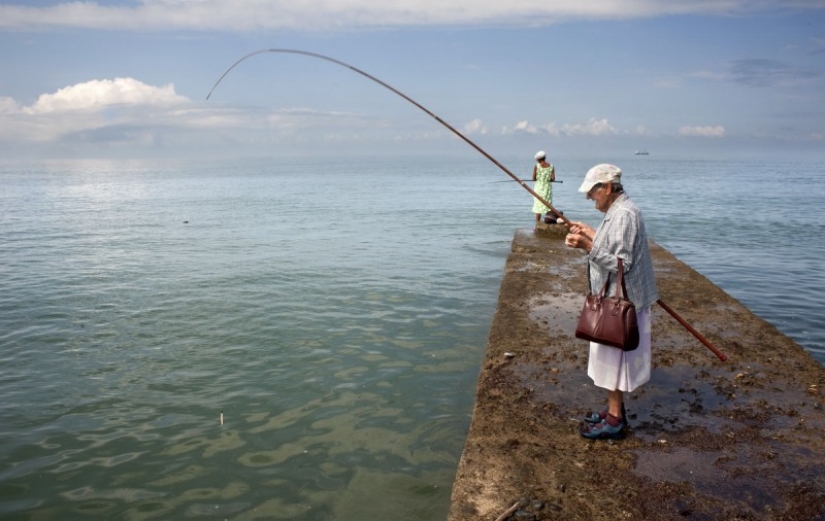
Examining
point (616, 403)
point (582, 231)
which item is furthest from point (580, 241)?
point (616, 403)

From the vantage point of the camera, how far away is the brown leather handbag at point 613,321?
3.71m

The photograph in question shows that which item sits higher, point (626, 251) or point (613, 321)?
point (626, 251)

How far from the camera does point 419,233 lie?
58.5 feet

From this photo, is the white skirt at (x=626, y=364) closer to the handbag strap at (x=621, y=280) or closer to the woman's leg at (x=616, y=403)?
the woman's leg at (x=616, y=403)

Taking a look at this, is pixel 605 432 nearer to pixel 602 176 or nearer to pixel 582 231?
pixel 582 231

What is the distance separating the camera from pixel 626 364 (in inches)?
154

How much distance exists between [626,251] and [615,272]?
0.15 m

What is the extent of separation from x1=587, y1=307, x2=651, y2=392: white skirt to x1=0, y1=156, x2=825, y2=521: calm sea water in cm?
138

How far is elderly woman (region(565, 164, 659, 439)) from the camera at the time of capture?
3805mm

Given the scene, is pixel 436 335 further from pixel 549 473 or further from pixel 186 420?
pixel 549 473

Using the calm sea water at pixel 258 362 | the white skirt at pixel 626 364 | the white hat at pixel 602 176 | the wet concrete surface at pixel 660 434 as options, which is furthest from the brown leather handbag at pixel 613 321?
the calm sea water at pixel 258 362

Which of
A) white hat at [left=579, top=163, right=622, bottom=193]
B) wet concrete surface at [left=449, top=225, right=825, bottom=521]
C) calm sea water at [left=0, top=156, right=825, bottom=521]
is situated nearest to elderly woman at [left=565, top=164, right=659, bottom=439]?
white hat at [left=579, top=163, right=622, bottom=193]

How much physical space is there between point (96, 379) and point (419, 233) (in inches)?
473

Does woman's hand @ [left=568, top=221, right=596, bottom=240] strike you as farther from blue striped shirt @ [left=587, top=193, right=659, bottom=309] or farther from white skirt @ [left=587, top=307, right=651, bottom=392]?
white skirt @ [left=587, top=307, right=651, bottom=392]
